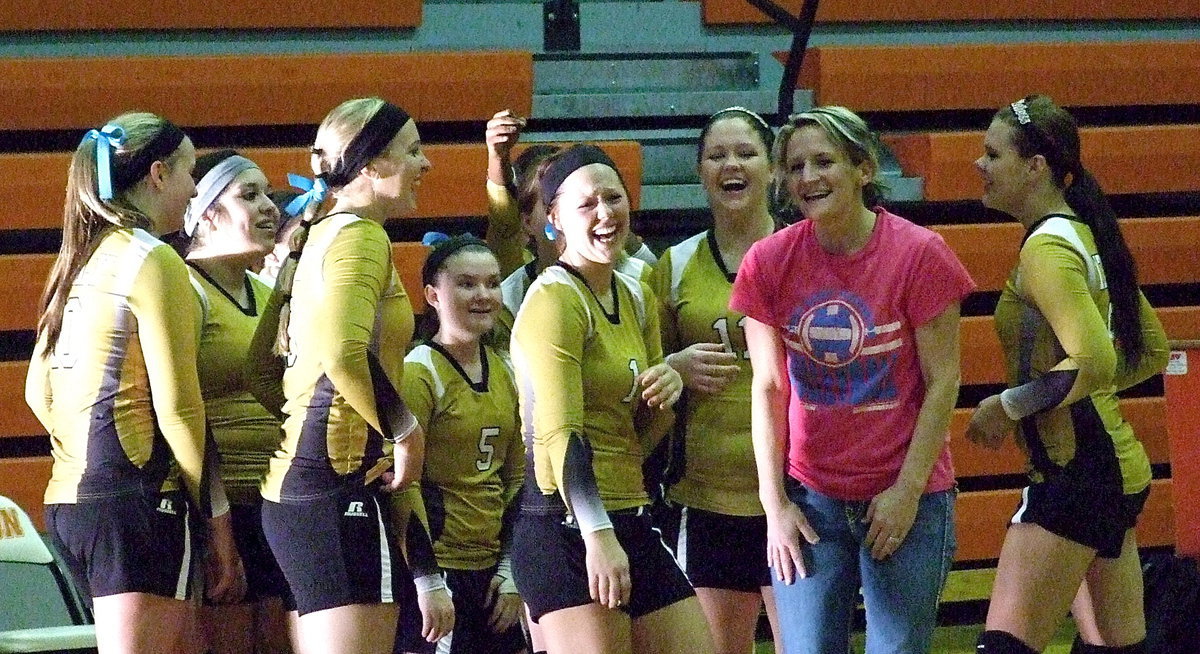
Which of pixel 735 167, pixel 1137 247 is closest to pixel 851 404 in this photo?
pixel 735 167

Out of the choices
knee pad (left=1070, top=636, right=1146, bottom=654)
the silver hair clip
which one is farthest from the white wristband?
the silver hair clip

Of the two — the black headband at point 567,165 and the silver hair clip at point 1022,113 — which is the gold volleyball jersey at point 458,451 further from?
the silver hair clip at point 1022,113

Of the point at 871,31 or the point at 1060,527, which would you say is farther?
the point at 871,31

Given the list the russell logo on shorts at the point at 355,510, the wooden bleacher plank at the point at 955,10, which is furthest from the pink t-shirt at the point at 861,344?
the wooden bleacher plank at the point at 955,10

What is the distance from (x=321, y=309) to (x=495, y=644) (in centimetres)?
102

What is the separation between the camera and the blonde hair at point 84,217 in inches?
103

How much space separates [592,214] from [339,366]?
0.59 metres

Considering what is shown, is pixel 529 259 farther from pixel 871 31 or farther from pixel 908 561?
pixel 871 31

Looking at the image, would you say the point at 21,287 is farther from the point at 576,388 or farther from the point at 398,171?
the point at 576,388

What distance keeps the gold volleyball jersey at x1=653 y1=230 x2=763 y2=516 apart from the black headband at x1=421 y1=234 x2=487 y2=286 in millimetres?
432

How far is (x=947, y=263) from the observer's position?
96.6 inches

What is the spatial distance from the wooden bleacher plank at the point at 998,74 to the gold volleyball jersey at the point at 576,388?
8.73 feet

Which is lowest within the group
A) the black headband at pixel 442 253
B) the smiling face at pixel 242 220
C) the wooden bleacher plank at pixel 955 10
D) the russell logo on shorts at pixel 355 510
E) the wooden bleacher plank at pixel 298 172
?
the russell logo on shorts at pixel 355 510

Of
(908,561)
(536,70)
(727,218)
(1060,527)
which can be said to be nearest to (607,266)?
(727,218)
